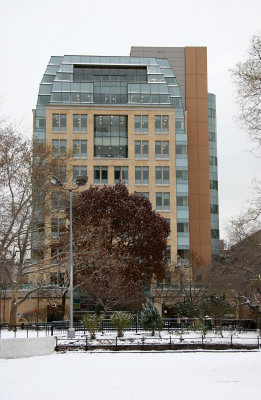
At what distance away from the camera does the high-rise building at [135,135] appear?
80.3 m

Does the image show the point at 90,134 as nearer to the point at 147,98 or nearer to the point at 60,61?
the point at 147,98

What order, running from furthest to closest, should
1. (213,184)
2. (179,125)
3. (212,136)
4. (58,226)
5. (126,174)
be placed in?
1. (212,136)
2. (213,184)
3. (179,125)
4. (126,174)
5. (58,226)

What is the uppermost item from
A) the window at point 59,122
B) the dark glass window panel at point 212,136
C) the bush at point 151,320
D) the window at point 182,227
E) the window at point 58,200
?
the dark glass window panel at point 212,136

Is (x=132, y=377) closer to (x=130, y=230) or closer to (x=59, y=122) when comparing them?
(x=130, y=230)

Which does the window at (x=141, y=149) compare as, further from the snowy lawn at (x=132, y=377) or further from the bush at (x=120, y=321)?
the snowy lawn at (x=132, y=377)

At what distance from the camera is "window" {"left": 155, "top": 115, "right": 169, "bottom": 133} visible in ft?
268

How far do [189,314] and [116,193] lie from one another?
13808mm

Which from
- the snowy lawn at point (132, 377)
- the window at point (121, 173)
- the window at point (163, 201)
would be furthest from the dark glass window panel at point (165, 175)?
the snowy lawn at point (132, 377)

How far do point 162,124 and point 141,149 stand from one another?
457cm

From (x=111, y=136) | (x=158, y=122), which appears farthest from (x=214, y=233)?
(x=111, y=136)

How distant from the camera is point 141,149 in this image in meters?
81.2

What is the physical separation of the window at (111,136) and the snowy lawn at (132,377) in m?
53.9

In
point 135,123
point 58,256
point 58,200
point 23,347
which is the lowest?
point 23,347

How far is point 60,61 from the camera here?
91.6m
